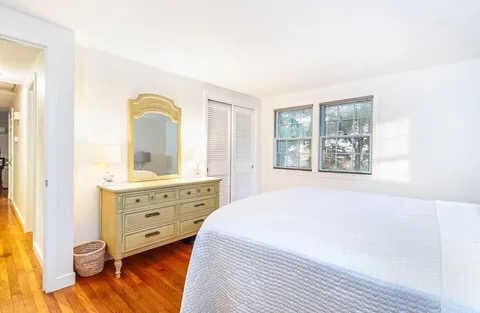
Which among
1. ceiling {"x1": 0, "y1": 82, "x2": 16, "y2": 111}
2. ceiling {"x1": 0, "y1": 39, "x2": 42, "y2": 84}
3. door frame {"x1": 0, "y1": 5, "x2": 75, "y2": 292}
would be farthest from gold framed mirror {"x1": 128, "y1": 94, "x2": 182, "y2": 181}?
ceiling {"x1": 0, "y1": 82, "x2": 16, "y2": 111}

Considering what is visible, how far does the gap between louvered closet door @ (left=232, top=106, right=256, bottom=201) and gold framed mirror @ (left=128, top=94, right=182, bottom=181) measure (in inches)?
50.2

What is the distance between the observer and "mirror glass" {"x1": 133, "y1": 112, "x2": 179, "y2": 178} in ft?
10.0

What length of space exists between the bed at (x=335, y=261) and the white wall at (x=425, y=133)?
1525 mm

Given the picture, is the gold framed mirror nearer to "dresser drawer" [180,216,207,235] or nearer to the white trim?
"dresser drawer" [180,216,207,235]

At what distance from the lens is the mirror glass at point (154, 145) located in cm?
305

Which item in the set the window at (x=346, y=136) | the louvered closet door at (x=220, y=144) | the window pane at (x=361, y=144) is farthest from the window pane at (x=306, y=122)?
the louvered closet door at (x=220, y=144)

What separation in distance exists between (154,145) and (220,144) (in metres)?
1.29

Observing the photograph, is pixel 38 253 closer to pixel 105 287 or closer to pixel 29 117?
pixel 105 287

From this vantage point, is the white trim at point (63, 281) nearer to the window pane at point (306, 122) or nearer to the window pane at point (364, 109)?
the window pane at point (306, 122)

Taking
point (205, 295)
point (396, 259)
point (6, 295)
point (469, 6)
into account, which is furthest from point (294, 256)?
point (6, 295)

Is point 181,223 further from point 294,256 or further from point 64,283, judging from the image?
point 294,256

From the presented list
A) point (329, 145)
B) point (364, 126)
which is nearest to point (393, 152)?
point (364, 126)

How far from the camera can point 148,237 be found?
8.57ft

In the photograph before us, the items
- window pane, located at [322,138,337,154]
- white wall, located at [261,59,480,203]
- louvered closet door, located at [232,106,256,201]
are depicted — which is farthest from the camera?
louvered closet door, located at [232,106,256,201]
